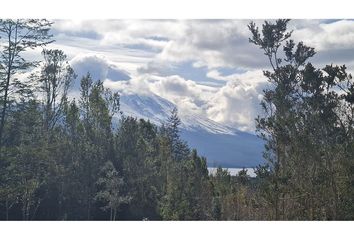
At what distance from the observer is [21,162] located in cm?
870

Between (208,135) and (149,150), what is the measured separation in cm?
215

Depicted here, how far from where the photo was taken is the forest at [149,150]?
26.3 ft

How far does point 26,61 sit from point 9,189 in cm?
217

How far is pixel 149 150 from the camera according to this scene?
995 centimetres

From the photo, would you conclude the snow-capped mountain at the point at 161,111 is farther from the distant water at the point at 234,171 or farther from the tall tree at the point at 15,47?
the tall tree at the point at 15,47

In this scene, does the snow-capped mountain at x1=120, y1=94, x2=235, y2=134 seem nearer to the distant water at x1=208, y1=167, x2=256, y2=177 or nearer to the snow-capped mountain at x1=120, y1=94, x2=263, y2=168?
the snow-capped mountain at x1=120, y1=94, x2=263, y2=168

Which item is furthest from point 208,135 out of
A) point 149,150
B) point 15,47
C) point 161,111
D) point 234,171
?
point 15,47

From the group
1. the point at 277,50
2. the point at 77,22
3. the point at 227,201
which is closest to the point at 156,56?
the point at 77,22

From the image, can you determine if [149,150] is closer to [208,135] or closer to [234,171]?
[234,171]

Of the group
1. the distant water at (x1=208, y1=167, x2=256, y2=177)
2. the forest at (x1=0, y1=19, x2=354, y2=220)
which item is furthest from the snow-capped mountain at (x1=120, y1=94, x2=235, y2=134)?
the distant water at (x1=208, y1=167, x2=256, y2=177)

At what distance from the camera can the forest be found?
801 centimetres
